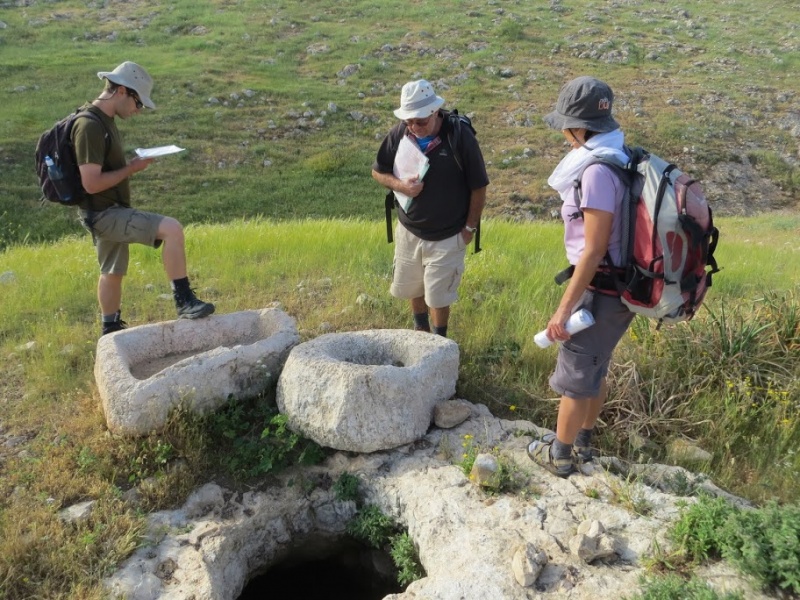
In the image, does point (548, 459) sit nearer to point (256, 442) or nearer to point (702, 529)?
point (702, 529)

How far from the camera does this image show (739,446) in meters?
4.04

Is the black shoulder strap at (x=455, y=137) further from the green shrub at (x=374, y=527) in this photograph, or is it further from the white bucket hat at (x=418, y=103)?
the green shrub at (x=374, y=527)

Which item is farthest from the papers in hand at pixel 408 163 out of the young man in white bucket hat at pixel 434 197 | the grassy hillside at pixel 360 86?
the grassy hillside at pixel 360 86

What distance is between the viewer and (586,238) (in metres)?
2.93

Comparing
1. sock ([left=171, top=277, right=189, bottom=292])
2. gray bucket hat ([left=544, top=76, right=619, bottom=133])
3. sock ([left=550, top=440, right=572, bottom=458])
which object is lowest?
sock ([left=550, top=440, right=572, bottom=458])

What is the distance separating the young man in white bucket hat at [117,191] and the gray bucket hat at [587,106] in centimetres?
261

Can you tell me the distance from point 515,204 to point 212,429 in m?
10.1

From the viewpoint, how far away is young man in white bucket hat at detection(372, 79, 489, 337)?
167 inches

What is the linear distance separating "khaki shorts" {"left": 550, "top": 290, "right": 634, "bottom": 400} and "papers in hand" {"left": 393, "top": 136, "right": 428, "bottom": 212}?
5.25 feet

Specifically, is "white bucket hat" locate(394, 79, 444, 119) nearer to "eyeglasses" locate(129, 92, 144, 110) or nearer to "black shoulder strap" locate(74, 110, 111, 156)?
"eyeglasses" locate(129, 92, 144, 110)

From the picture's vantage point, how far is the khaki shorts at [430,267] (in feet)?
14.8

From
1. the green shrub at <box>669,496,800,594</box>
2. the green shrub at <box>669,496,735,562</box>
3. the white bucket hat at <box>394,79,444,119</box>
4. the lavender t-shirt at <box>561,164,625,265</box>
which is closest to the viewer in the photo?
the green shrub at <box>669,496,800,594</box>

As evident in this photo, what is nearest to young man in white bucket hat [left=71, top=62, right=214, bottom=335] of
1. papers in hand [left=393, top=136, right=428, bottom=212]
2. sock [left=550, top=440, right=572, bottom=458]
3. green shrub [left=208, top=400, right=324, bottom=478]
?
green shrub [left=208, top=400, right=324, bottom=478]

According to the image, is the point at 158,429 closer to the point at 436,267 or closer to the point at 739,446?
the point at 436,267
